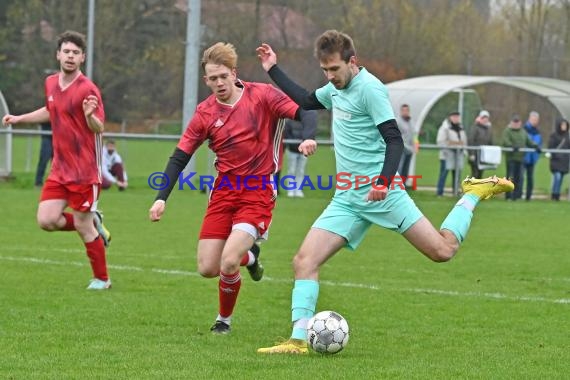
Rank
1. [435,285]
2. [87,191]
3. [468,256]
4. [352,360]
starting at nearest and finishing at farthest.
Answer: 1. [352,360]
2. [87,191]
3. [435,285]
4. [468,256]

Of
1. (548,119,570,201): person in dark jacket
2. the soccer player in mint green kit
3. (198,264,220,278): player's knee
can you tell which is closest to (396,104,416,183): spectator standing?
(548,119,570,201): person in dark jacket

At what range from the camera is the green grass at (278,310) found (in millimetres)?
5984

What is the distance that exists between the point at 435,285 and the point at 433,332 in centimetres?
246

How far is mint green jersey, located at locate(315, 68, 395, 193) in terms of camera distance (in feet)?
21.3

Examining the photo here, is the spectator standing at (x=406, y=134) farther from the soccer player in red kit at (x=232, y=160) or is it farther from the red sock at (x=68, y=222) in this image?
the soccer player in red kit at (x=232, y=160)

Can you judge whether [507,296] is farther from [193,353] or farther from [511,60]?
[511,60]

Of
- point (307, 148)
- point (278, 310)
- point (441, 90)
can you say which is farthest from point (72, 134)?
point (441, 90)

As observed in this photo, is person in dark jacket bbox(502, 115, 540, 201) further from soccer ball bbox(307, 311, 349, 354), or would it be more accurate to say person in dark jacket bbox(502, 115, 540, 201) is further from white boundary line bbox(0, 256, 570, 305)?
soccer ball bbox(307, 311, 349, 354)

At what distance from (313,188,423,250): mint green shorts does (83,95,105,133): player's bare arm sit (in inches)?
98.2

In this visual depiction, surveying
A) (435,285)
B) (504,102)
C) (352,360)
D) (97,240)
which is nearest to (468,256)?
(435,285)

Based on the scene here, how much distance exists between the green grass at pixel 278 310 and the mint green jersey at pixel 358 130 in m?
1.04

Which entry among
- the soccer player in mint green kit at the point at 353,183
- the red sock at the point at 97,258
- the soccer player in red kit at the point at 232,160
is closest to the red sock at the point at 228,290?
the soccer player in red kit at the point at 232,160

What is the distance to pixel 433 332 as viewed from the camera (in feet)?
23.8

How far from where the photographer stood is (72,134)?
8945mm
